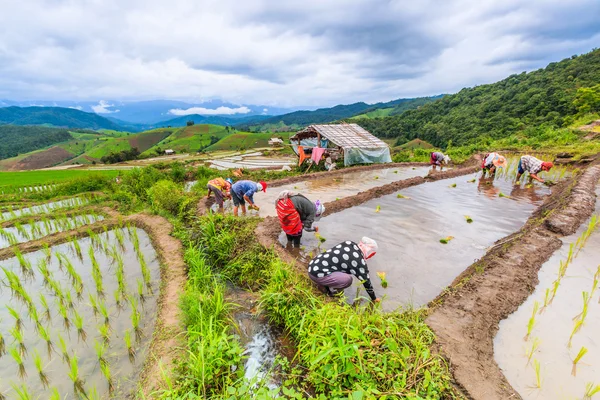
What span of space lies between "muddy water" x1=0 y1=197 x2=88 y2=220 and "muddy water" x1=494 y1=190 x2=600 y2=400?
1506 centimetres

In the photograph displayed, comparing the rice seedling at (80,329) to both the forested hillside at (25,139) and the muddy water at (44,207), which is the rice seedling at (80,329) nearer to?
the muddy water at (44,207)

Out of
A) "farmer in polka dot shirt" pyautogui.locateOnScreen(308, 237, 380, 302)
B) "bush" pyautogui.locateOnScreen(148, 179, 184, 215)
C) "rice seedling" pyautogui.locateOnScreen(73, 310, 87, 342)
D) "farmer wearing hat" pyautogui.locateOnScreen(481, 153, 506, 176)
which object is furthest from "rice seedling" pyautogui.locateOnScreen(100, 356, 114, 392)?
"farmer wearing hat" pyautogui.locateOnScreen(481, 153, 506, 176)

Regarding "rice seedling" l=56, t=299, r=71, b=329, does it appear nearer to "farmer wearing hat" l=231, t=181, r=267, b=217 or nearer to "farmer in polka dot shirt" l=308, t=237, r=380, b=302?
"farmer in polka dot shirt" l=308, t=237, r=380, b=302

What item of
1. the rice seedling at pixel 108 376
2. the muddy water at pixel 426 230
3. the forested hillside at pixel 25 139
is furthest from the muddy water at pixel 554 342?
the forested hillside at pixel 25 139

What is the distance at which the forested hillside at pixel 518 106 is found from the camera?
110 feet

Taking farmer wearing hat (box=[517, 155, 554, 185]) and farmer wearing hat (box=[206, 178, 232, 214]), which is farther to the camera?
farmer wearing hat (box=[517, 155, 554, 185])

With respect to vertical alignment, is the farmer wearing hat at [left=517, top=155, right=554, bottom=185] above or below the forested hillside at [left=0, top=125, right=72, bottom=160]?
above

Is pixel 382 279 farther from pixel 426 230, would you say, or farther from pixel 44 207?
pixel 44 207

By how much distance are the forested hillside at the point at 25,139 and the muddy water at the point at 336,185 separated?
142995 mm

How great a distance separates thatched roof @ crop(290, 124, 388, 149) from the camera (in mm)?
17997

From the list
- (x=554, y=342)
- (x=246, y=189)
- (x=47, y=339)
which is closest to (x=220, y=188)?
(x=246, y=189)

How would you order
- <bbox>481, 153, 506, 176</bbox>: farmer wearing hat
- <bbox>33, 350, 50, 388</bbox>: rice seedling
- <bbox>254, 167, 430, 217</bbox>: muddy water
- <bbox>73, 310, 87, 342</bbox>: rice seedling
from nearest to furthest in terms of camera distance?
<bbox>33, 350, 50, 388</bbox>: rice seedling < <bbox>73, 310, 87, 342</bbox>: rice seedling < <bbox>254, 167, 430, 217</bbox>: muddy water < <bbox>481, 153, 506, 176</bbox>: farmer wearing hat

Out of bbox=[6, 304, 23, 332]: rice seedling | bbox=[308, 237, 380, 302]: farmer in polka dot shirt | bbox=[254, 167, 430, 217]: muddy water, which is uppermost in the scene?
bbox=[308, 237, 380, 302]: farmer in polka dot shirt

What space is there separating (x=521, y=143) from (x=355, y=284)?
23.2 meters
